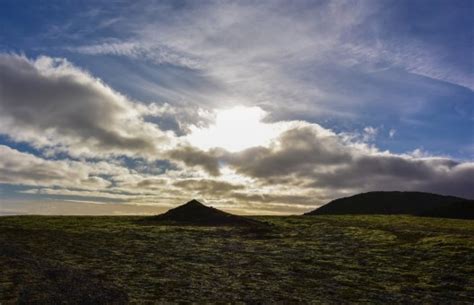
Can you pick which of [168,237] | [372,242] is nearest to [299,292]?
[372,242]

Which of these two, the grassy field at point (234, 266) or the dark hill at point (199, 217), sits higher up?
the dark hill at point (199, 217)

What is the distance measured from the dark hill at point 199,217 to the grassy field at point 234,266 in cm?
1179

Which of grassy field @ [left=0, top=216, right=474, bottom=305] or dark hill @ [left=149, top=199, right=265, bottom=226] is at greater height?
dark hill @ [left=149, top=199, right=265, bottom=226]

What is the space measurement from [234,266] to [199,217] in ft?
137

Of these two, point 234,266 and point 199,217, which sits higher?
point 199,217

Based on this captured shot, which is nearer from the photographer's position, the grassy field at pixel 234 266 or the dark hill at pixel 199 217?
the grassy field at pixel 234 266

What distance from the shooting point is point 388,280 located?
3347 cm

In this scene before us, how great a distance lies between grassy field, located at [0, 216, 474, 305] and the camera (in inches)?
1057

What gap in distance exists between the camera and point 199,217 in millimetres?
78812

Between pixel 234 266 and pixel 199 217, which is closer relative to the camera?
pixel 234 266

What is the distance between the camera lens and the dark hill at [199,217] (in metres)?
73.8

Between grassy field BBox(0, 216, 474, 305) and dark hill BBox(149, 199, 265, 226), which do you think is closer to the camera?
grassy field BBox(0, 216, 474, 305)

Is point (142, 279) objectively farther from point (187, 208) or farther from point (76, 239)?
point (187, 208)

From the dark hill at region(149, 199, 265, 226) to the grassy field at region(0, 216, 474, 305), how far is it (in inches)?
464
